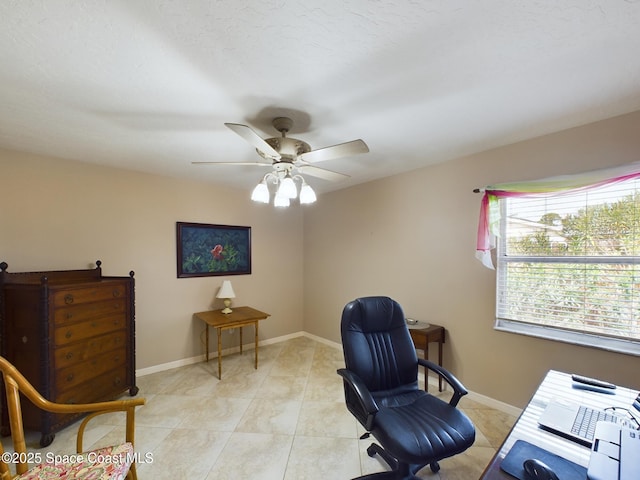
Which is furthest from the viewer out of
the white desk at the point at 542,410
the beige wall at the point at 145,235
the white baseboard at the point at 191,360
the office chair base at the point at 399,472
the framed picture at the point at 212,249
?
the framed picture at the point at 212,249

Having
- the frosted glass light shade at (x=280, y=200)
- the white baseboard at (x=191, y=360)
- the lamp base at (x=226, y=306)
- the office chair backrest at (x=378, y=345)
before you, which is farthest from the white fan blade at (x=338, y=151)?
the white baseboard at (x=191, y=360)

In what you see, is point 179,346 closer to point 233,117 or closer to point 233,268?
point 233,268

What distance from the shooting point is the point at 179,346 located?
11.2ft

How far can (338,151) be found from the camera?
5.63 ft

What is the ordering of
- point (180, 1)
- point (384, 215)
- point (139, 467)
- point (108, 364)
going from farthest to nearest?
point (384, 215)
point (108, 364)
point (139, 467)
point (180, 1)

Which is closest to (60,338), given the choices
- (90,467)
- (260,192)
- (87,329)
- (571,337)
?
(87,329)

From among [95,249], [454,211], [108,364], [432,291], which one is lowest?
[108,364]

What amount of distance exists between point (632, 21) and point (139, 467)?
3.44m

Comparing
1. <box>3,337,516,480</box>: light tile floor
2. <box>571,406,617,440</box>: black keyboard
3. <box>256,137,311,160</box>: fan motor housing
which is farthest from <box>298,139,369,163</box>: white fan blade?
<box>3,337,516,480</box>: light tile floor

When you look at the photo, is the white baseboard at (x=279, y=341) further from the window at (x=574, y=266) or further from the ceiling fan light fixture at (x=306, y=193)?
the ceiling fan light fixture at (x=306, y=193)

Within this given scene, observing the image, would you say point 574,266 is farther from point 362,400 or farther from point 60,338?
point 60,338

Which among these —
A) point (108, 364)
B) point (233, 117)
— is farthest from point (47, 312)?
point (233, 117)

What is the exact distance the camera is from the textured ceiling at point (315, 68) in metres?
1.08

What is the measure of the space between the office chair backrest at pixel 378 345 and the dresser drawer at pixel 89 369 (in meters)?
2.14
